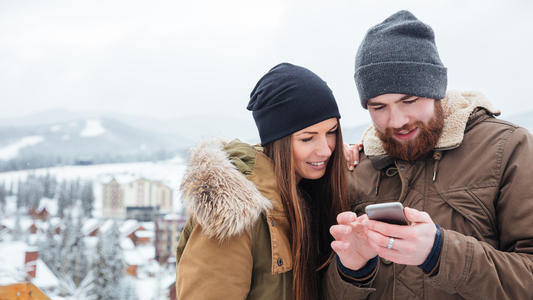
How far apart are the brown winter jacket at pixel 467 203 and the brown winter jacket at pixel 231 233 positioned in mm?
292

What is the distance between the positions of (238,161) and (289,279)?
22.4 inches

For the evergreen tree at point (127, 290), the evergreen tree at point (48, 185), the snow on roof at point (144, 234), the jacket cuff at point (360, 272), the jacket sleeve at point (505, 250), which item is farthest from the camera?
the evergreen tree at point (48, 185)

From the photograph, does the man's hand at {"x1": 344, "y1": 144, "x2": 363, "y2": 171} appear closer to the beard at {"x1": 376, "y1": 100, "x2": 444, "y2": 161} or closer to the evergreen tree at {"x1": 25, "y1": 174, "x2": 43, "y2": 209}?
the beard at {"x1": 376, "y1": 100, "x2": 444, "y2": 161}

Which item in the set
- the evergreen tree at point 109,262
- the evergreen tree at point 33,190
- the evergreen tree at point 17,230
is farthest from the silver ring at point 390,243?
the evergreen tree at point 33,190

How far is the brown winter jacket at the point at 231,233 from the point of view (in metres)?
1.61

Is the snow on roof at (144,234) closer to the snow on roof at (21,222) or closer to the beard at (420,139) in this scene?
the snow on roof at (21,222)

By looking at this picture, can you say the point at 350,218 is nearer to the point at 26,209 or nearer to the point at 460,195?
the point at 460,195

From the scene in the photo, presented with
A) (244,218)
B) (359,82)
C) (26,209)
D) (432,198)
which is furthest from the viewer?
(26,209)

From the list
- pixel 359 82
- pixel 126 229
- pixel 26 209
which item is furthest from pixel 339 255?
pixel 26 209

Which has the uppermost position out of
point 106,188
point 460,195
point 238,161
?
point 238,161

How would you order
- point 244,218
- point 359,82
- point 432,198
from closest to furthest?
1. point 244,218
2. point 432,198
3. point 359,82

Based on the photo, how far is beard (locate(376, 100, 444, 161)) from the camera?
1866mm

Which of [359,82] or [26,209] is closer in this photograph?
[359,82]

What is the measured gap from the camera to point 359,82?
2.05 metres
